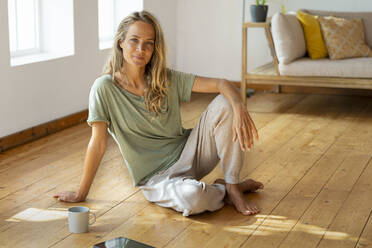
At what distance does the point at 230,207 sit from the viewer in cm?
259

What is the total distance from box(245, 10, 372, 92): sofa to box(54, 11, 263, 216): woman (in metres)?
2.06

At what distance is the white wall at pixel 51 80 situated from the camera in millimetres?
3467

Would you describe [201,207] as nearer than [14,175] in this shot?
Yes

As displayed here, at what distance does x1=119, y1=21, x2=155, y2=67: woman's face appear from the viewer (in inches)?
97.4

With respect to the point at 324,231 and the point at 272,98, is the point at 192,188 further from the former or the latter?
the point at 272,98

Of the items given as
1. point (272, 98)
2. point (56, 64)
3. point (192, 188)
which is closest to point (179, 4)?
point (272, 98)

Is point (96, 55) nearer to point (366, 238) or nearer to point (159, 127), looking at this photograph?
point (159, 127)

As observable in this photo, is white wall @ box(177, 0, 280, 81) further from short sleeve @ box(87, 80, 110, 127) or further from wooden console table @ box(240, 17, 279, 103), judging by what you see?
short sleeve @ box(87, 80, 110, 127)

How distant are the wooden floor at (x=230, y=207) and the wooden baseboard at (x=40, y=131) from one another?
59 millimetres

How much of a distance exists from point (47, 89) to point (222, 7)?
2.33 m

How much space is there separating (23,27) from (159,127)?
5.90ft

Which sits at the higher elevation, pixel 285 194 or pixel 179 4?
pixel 179 4

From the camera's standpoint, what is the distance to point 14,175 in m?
3.01

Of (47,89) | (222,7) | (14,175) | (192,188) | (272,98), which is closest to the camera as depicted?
(192,188)
